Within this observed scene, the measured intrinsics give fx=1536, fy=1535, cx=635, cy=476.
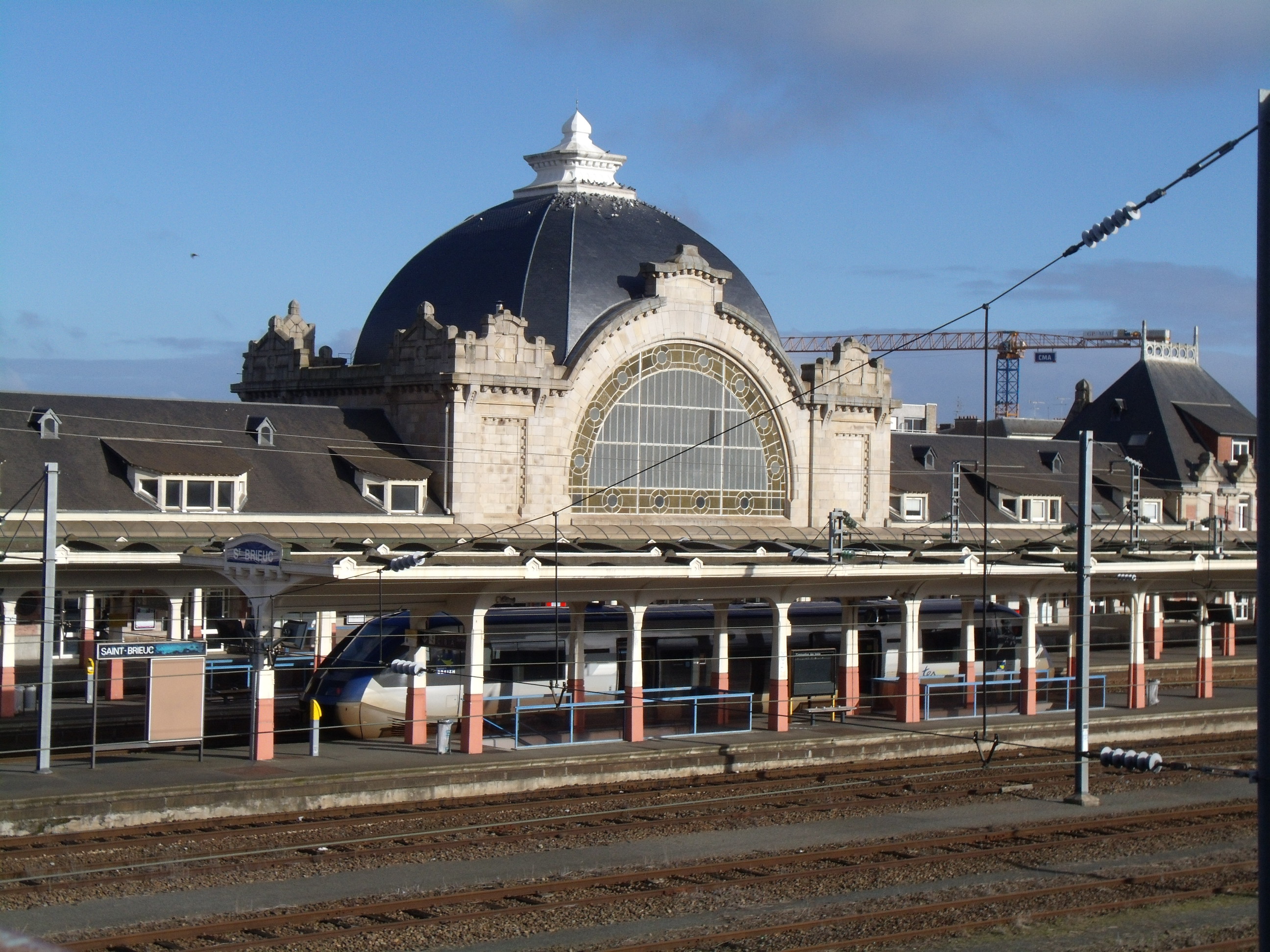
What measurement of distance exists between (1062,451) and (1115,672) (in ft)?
88.3

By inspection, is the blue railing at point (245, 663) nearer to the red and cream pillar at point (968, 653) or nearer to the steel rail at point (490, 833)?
the steel rail at point (490, 833)

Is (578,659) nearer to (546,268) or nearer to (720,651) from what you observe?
(720,651)

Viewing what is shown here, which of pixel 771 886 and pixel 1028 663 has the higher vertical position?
pixel 1028 663

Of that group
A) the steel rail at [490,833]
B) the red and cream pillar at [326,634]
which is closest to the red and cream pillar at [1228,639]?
the steel rail at [490,833]

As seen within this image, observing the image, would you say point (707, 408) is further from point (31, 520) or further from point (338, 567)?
point (338, 567)

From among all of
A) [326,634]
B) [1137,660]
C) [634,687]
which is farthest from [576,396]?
[634,687]

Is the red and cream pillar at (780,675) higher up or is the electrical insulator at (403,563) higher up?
the electrical insulator at (403,563)

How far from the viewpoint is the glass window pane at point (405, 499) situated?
48969 millimetres

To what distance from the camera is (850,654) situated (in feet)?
122

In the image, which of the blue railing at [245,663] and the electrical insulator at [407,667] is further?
the blue railing at [245,663]

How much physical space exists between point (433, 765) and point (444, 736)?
5.46 feet

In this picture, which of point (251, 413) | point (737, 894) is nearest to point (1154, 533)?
point (251, 413)

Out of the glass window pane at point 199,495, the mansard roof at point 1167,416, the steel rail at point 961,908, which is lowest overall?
the steel rail at point 961,908

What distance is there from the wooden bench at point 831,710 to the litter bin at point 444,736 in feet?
30.4
